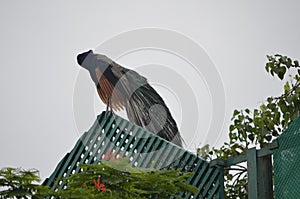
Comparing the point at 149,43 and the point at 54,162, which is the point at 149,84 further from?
the point at 54,162

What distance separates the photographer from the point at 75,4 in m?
8.50

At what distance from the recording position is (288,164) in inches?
137

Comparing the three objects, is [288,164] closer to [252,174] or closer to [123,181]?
[252,174]

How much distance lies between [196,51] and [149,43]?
513mm

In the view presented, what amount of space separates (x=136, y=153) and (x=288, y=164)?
1.09 m

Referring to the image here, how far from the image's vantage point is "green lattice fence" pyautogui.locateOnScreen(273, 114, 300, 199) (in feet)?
11.1

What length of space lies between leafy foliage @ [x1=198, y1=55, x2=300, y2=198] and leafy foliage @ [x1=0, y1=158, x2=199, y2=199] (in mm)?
1066

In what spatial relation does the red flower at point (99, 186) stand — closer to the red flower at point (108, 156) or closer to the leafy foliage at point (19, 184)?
the leafy foliage at point (19, 184)

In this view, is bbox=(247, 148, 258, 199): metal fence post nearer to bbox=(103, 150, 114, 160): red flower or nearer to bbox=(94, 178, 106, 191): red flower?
bbox=(103, 150, 114, 160): red flower

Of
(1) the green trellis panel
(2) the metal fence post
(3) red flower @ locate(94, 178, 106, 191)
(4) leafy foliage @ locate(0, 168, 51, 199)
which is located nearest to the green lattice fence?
(2) the metal fence post

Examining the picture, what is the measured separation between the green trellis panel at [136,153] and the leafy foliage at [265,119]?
0.35 meters

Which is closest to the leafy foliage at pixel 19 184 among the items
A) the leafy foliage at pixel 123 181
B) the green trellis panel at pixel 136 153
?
the leafy foliage at pixel 123 181

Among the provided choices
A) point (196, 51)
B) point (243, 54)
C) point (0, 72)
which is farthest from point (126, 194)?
point (0, 72)

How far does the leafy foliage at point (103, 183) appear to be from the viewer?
3.12m
